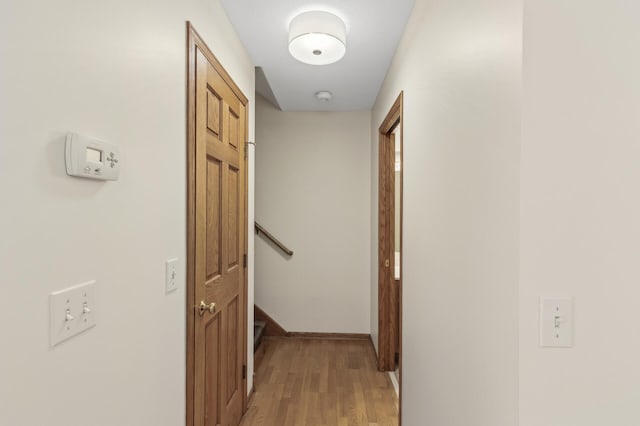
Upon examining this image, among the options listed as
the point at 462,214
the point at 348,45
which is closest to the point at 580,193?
the point at 462,214

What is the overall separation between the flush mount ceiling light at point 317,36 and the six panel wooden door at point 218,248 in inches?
17.9

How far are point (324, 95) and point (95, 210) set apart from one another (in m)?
2.59

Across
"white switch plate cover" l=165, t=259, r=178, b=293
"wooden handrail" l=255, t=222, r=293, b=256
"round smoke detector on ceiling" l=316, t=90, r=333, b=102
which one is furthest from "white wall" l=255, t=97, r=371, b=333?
"white switch plate cover" l=165, t=259, r=178, b=293

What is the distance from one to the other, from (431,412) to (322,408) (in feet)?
3.76

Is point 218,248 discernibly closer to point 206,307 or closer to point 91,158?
point 206,307

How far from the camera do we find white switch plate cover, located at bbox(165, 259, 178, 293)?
1284 millimetres

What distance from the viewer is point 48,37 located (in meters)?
0.72

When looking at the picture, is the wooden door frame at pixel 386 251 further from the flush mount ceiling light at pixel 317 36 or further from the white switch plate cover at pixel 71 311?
the white switch plate cover at pixel 71 311

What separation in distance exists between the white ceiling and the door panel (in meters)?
0.38

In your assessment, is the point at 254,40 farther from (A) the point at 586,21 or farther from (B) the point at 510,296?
(B) the point at 510,296

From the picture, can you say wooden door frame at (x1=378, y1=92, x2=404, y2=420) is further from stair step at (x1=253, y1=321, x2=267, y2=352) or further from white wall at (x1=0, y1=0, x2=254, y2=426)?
white wall at (x1=0, y1=0, x2=254, y2=426)

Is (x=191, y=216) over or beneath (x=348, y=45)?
beneath

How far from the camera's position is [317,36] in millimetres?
1930

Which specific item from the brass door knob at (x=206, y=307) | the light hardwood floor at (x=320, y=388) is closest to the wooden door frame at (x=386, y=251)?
the light hardwood floor at (x=320, y=388)
